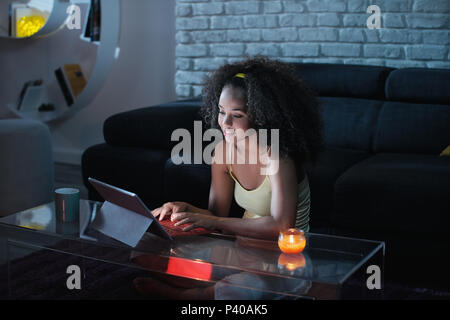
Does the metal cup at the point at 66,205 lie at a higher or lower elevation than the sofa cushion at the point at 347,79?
lower

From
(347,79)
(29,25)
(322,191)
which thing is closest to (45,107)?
→ (29,25)

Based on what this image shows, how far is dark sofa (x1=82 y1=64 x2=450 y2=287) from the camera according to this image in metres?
1.98

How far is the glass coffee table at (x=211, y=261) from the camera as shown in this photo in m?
1.24

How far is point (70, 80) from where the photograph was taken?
386 cm

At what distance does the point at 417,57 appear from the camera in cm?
286

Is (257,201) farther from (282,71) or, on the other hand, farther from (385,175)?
(385,175)

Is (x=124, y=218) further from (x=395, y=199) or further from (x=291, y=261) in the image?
(x=395, y=199)

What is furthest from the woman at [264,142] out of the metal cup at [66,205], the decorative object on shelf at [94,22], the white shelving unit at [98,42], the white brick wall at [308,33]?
the decorative object on shelf at [94,22]

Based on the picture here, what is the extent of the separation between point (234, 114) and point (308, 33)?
166 cm

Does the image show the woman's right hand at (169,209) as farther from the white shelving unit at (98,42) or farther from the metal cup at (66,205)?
the white shelving unit at (98,42)

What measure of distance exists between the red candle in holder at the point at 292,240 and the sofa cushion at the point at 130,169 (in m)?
1.15
